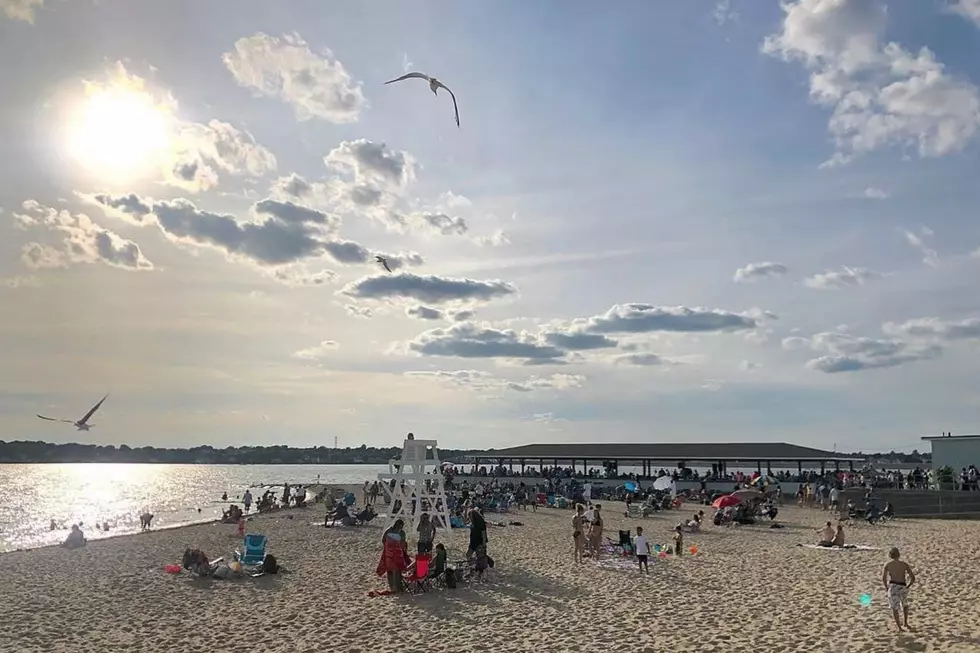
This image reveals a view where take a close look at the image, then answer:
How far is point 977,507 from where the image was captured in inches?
966

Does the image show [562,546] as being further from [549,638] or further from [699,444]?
[699,444]

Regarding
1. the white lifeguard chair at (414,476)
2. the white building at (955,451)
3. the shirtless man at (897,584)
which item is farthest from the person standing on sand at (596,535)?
the white building at (955,451)

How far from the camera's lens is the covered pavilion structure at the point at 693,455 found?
3919 cm

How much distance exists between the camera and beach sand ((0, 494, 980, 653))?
903 centimetres

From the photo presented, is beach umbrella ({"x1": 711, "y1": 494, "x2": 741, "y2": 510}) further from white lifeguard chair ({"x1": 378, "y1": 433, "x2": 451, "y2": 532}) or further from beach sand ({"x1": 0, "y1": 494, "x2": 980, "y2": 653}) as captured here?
white lifeguard chair ({"x1": 378, "y1": 433, "x2": 451, "y2": 532})

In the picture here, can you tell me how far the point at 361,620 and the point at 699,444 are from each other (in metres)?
38.7

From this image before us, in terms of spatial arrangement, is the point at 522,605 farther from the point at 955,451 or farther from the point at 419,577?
the point at 955,451

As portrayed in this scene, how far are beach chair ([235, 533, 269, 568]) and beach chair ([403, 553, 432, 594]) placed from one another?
4183 millimetres

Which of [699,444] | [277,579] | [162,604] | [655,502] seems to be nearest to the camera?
[162,604]

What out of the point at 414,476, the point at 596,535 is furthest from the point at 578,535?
the point at 414,476

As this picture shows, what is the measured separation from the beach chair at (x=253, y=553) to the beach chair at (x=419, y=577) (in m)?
4.18

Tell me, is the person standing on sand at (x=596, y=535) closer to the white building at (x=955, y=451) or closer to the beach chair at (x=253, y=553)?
the beach chair at (x=253, y=553)

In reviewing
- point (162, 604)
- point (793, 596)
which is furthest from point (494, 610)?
point (162, 604)

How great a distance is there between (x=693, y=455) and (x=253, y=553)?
31042 millimetres
